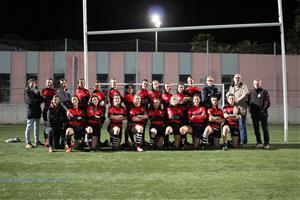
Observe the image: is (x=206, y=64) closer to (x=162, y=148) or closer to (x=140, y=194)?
(x=162, y=148)

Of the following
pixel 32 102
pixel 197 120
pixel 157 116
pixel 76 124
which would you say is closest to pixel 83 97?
pixel 76 124

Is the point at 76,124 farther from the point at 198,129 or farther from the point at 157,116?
the point at 198,129

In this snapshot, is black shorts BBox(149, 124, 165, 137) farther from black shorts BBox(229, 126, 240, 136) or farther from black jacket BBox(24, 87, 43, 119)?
black jacket BBox(24, 87, 43, 119)

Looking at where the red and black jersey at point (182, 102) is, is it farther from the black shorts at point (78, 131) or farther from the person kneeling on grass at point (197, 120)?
the black shorts at point (78, 131)

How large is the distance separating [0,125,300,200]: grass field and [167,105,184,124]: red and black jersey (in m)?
0.90

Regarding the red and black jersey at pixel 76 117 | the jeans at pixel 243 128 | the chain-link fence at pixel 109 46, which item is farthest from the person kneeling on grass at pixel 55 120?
the chain-link fence at pixel 109 46

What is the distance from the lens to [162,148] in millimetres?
7965

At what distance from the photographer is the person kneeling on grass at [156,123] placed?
790 centimetres

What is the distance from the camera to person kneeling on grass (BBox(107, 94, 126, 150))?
25.4 feet

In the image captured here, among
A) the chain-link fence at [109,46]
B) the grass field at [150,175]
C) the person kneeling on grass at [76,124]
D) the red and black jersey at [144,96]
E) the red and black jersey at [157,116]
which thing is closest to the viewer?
the grass field at [150,175]

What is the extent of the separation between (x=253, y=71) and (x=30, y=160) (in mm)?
17980

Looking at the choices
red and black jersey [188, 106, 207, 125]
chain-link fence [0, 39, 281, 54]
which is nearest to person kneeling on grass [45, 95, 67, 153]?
red and black jersey [188, 106, 207, 125]

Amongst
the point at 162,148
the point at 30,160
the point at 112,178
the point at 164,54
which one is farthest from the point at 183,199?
the point at 164,54

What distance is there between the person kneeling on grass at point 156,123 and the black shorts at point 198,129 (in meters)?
0.69
